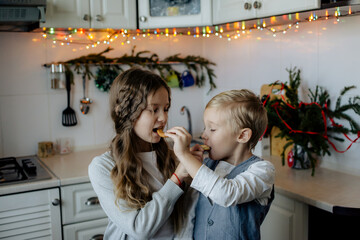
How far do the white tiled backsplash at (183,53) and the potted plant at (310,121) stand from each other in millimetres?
73

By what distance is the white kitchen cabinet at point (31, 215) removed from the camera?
2.13m

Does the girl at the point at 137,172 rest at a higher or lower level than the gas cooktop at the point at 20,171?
higher

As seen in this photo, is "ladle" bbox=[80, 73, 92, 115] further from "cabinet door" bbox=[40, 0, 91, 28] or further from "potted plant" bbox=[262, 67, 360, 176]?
"potted plant" bbox=[262, 67, 360, 176]

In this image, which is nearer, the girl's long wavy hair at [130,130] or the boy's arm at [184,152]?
the boy's arm at [184,152]

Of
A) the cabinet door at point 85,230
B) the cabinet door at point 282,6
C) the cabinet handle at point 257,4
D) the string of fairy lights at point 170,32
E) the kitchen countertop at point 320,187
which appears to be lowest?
the cabinet door at point 85,230

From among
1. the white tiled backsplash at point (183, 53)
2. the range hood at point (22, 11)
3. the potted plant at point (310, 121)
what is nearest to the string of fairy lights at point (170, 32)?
the white tiled backsplash at point (183, 53)

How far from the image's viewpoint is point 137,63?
2949 millimetres

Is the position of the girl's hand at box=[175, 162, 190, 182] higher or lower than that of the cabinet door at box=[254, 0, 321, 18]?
lower

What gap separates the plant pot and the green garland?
1.00 metres

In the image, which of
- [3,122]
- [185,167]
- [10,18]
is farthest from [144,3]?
[185,167]

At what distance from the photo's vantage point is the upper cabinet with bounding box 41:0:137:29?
2.37 metres

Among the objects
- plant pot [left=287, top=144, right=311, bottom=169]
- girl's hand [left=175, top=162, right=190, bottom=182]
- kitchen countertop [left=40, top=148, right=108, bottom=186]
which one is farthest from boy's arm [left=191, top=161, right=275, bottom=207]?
kitchen countertop [left=40, top=148, right=108, bottom=186]

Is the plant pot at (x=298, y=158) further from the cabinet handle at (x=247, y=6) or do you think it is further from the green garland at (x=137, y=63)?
the green garland at (x=137, y=63)

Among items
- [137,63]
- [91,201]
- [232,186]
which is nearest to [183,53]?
[137,63]
